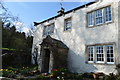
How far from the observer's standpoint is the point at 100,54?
9367 mm

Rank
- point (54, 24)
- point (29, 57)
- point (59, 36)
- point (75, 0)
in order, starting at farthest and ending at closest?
point (29, 57), point (54, 24), point (59, 36), point (75, 0)

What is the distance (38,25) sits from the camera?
17.7m

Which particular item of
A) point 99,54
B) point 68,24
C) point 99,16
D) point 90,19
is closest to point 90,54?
point 99,54

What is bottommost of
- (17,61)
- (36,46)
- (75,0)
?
(17,61)

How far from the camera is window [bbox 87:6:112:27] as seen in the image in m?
9.38

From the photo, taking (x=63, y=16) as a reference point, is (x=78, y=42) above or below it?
below

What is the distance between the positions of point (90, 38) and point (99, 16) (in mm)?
2241

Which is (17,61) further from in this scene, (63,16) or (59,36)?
(63,16)

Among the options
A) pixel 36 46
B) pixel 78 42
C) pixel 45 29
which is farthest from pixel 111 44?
pixel 36 46

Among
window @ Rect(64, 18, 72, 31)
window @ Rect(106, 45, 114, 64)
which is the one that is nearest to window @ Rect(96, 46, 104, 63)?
window @ Rect(106, 45, 114, 64)

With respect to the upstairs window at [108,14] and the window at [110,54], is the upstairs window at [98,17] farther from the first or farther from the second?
the window at [110,54]

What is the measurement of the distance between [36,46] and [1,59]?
5193mm

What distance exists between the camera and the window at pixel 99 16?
9.38 metres

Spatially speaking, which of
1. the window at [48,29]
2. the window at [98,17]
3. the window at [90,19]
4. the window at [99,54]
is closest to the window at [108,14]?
the window at [98,17]
